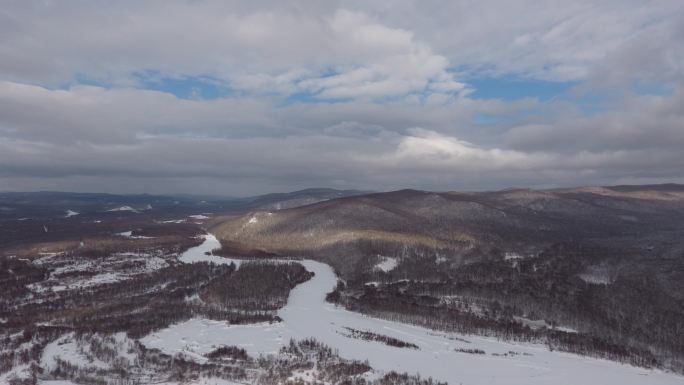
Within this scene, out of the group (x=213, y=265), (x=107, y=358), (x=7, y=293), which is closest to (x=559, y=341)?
(x=107, y=358)

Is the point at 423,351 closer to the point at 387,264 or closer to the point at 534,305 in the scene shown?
the point at 534,305

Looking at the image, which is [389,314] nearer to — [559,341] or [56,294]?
[559,341]

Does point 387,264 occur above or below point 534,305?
above

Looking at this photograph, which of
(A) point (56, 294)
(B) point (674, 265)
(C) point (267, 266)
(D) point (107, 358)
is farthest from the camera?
(B) point (674, 265)

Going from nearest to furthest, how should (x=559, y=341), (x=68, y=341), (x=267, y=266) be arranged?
(x=68, y=341) → (x=559, y=341) → (x=267, y=266)

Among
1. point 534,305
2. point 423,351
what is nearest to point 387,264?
point 534,305

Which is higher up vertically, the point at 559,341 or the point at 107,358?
the point at 107,358

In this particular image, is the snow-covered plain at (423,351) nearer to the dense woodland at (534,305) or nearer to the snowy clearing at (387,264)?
the dense woodland at (534,305)

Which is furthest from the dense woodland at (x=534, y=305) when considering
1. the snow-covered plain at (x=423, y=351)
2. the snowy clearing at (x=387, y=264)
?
the snow-covered plain at (x=423, y=351)

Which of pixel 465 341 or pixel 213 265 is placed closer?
pixel 465 341
